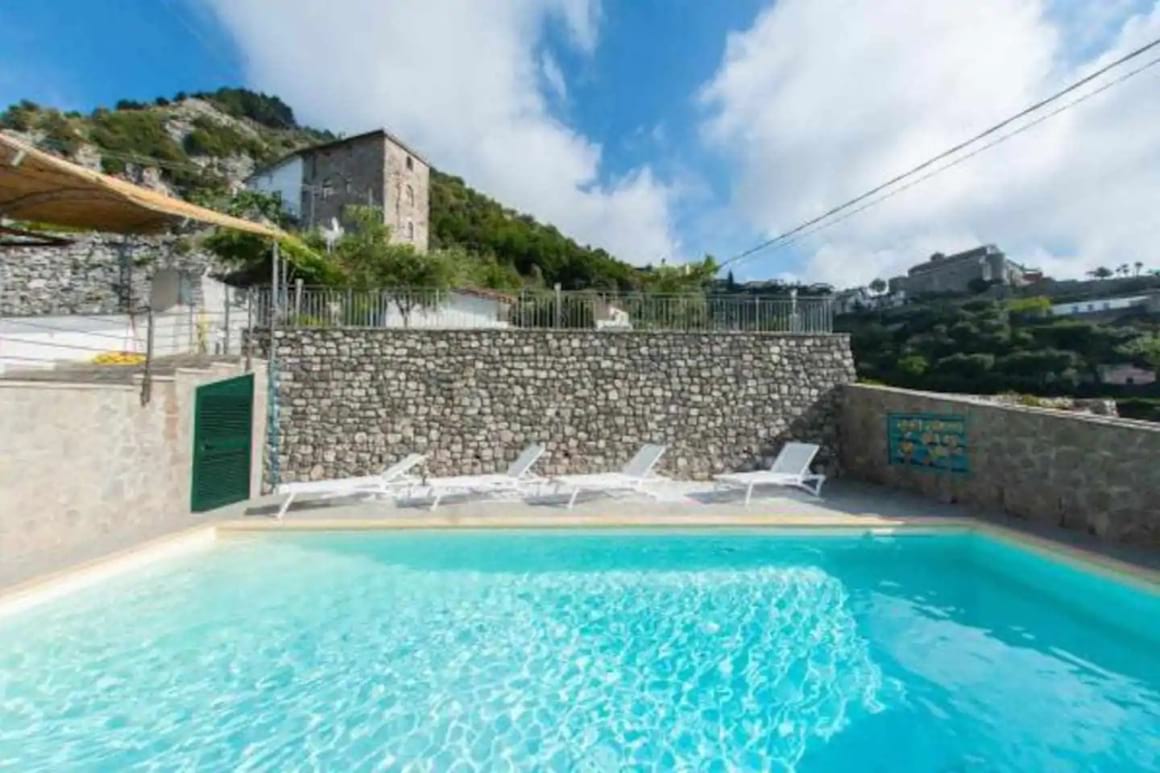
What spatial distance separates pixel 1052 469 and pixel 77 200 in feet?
42.7

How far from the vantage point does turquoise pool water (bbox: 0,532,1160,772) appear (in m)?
3.58

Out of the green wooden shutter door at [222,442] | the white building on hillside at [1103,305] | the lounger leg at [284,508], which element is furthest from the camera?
the white building on hillside at [1103,305]

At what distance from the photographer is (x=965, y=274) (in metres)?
56.8

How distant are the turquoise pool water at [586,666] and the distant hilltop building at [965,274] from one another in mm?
59310

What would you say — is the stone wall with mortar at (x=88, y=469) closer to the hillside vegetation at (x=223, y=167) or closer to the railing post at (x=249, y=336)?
the railing post at (x=249, y=336)

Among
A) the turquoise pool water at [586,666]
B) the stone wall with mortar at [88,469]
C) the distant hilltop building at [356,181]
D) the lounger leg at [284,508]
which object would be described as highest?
the distant hilltop building at [356,181]

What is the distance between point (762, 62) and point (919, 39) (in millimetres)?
3118

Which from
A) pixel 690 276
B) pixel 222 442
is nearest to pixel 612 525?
pixel 222 442

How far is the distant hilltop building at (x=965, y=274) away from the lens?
5512 cm

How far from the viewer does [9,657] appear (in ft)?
15.1

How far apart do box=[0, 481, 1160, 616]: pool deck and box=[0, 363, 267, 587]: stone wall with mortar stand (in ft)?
1.27

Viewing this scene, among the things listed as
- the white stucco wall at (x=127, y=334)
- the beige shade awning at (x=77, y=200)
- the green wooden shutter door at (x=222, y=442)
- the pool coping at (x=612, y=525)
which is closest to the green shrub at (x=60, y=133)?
the white stucco wall at (x=127, y=334)

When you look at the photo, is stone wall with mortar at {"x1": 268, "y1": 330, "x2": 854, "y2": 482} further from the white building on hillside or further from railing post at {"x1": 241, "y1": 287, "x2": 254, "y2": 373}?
the white building on hillside

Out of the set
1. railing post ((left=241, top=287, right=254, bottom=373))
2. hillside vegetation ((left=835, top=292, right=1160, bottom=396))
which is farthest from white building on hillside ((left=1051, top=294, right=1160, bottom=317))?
railing post ((left=241, top=287, right=254, bottom=373))
